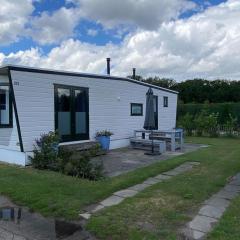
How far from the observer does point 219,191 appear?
22.1 feet

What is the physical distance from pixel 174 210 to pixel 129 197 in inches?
39.2

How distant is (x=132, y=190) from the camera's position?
681cm

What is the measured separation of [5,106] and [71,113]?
6.72 feet

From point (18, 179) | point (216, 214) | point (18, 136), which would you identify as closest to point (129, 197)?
point (216, 214)

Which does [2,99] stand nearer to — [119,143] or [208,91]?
[119,143]

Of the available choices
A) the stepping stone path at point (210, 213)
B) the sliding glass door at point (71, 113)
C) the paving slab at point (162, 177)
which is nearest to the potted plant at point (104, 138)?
the sliding glass door at point (71, 113)

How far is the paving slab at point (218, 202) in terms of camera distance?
19.0 ft

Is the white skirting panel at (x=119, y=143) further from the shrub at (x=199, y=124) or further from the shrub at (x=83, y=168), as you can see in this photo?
the shrub at (x=199, y=124)

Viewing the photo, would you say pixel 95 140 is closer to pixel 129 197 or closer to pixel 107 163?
pixel 107 163

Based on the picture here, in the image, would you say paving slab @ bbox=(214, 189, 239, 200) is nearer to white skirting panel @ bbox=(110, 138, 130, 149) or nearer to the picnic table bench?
the picnic table bench

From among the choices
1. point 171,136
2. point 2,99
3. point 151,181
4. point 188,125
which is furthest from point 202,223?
point 188,125

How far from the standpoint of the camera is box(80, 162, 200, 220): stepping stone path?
5626mm

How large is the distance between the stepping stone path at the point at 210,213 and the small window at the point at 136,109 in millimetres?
7938

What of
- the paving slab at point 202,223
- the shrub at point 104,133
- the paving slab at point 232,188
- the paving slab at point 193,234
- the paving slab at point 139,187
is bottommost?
the paving slab at point 193,234
